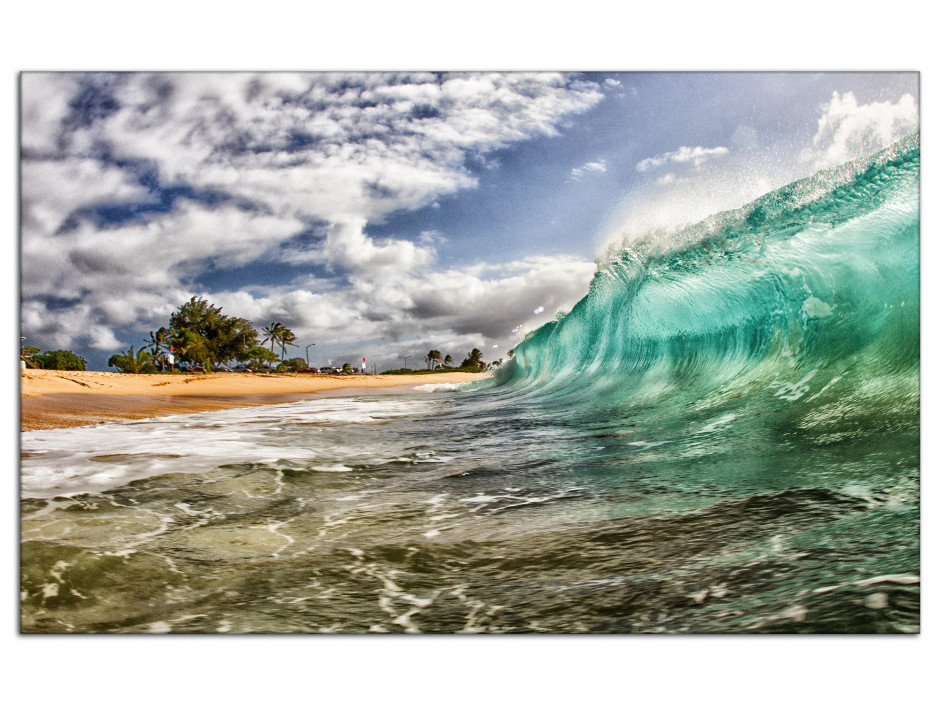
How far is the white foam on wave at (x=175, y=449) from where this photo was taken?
2.62 meters

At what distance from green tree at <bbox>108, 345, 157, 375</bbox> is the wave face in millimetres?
3338

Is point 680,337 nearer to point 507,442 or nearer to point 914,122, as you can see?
point 507,442

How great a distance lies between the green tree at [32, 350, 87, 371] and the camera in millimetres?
2795

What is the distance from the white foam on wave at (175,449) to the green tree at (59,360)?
1.18ft

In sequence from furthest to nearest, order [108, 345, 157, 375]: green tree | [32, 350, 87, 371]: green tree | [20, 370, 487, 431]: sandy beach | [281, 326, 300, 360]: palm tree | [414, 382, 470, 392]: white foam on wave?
[414, 382, 470, 392]: white foam on wave, [281, 326, 300, 360]: palm tree, [108, 345, 157, 375]: green tree, [20, 370, 487, 431]: sandy beach, [32, 350, 87, 371]: green tree

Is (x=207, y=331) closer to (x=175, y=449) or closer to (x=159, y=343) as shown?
(x=159, y=343)

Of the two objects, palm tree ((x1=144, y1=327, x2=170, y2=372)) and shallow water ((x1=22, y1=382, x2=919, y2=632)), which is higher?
palm tree ((x1=144, y1=327, x2=170, y2=372))

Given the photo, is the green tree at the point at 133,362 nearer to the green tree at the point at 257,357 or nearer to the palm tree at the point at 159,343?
the palm tree at the point at 159,343

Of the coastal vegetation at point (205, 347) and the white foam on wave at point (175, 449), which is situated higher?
the coastal vegetation at point (205, 347)

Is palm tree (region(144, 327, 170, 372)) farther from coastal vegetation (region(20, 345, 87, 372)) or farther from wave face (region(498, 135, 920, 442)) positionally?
wave face (region(498, 135, 920, 442))

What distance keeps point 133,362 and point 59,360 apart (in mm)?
531

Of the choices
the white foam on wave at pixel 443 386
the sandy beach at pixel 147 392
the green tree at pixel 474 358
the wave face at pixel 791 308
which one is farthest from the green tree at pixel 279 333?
the wave face at pixel 791 308

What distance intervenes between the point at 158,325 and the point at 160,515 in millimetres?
1259

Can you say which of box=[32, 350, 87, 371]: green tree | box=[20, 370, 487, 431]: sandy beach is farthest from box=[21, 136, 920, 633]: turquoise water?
box=[32, 350, 87, 371]: green tree
